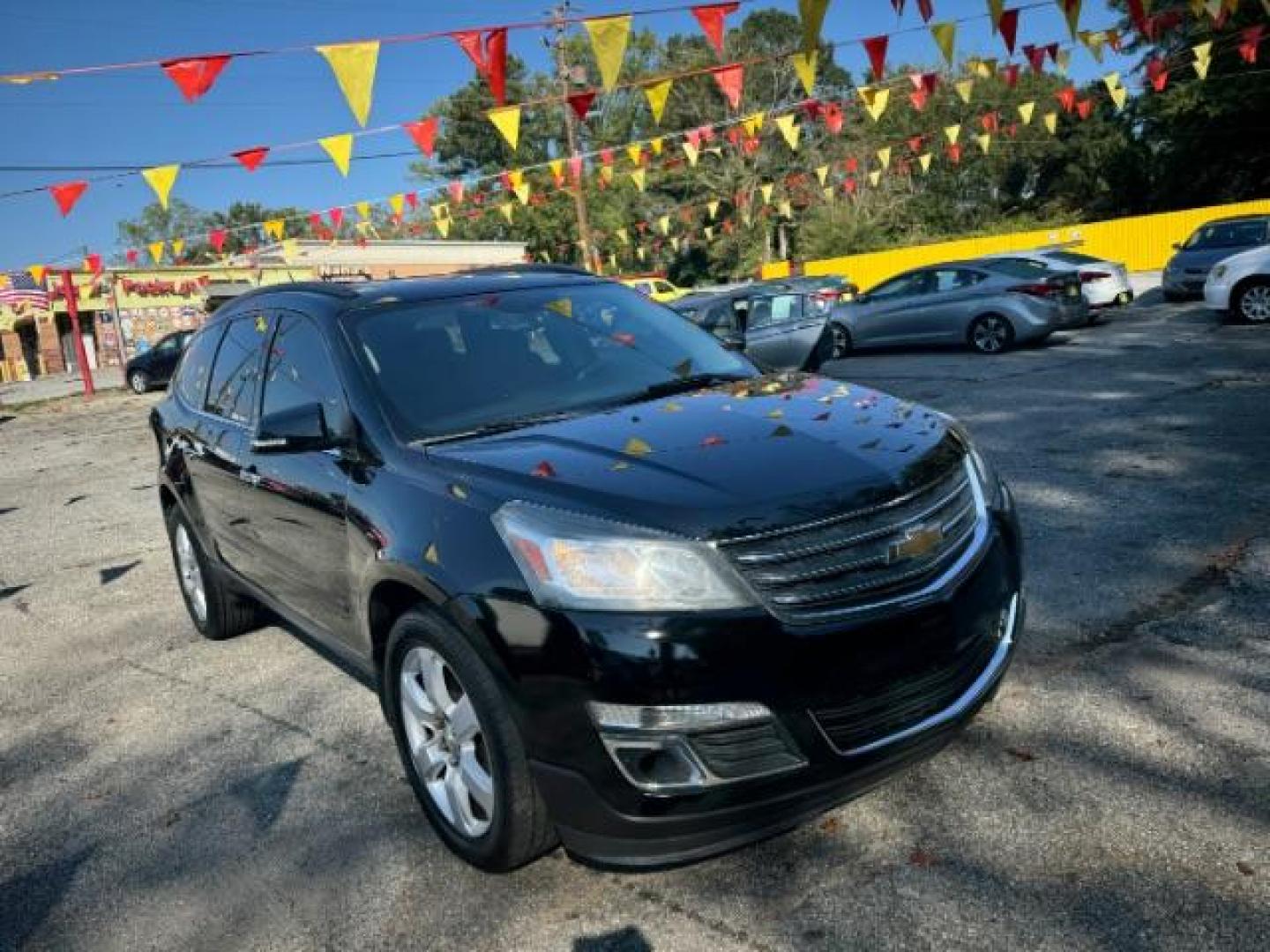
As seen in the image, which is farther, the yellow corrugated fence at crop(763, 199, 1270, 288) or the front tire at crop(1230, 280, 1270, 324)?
the yellow corrugated fence at crop(763, 199, 1270, 288)

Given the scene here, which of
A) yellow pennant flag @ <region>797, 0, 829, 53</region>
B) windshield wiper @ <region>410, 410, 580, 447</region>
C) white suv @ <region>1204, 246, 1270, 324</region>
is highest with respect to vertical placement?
yellow pennant flag @ <region>797, 0, 829, 53</region>

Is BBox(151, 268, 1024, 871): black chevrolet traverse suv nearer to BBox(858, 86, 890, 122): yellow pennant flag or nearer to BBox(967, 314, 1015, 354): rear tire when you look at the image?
BBox(967, 314, 1015, 354): rear tire

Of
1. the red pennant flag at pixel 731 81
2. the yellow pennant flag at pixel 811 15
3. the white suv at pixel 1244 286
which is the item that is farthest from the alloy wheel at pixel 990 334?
the yellow pennant flag at pixel 811 15

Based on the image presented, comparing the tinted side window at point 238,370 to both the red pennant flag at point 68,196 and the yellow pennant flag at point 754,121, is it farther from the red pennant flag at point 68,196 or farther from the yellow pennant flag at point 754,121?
the yellow pennant flag at point 754,121

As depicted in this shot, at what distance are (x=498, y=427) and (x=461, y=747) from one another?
1.05m

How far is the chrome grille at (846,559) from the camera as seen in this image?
2.35 m

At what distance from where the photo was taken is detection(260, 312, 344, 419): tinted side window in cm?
348

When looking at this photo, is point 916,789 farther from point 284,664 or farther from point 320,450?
point 284,664

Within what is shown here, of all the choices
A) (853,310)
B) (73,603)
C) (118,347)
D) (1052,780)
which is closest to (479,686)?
(1052,780)

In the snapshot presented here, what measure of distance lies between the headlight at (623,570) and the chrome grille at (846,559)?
71 mm

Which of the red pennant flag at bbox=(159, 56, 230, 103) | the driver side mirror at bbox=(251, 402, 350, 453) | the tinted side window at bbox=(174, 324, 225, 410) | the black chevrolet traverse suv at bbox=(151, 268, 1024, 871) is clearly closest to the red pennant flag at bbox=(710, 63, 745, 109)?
the red pennant flag at bbox=(159, 56, 230, 103)

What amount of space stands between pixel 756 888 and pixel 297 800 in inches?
66.9

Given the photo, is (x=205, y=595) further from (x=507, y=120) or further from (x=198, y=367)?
(x=507, y=120)

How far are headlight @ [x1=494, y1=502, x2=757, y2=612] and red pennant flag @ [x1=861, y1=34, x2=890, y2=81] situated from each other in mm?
10720
